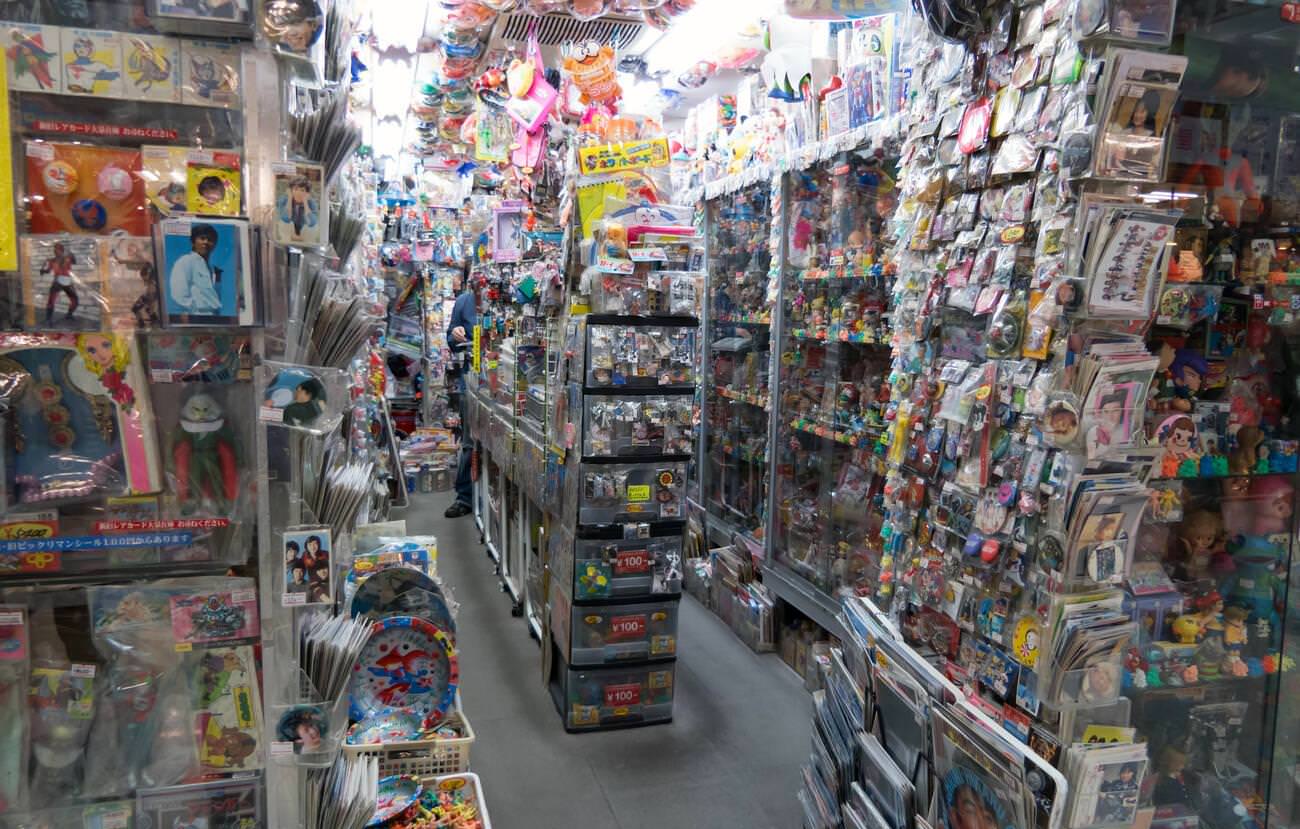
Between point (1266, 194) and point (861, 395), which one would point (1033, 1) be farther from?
point (861, 395)

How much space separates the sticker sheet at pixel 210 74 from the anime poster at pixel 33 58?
17 cm

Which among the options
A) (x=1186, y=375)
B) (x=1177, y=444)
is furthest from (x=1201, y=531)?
(x=1186, y=375)

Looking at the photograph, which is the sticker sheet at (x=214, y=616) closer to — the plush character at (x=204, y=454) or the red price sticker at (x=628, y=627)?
the plush character at (x=204, y=454)

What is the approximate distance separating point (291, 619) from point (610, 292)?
90.3 inches

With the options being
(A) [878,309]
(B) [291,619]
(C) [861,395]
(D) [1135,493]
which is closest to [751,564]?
(C) [861,395]

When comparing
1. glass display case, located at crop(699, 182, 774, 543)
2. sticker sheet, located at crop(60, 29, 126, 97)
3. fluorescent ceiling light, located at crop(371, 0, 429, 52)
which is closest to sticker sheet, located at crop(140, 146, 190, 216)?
sticker sheet, located at crop(60, 29, 126, 97)

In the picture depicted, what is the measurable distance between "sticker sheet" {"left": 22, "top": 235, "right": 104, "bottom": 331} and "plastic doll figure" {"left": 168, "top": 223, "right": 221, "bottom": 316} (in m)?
0.12

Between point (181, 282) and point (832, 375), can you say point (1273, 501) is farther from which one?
point (181, 282)

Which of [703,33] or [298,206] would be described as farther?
[703,33]

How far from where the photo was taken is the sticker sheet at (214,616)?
1.45 m

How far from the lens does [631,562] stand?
3695 mm

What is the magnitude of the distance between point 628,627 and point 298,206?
268 cm

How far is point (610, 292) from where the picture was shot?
3590mm

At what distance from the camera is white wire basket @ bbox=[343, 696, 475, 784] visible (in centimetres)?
263
